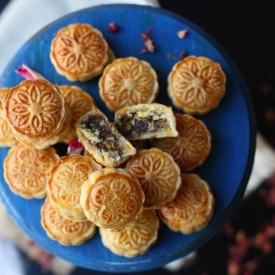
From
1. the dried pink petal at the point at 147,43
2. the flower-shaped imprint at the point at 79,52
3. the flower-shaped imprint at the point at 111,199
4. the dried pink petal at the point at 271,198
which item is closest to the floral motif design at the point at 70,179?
the flower-shaped imprint at the point at 111,199

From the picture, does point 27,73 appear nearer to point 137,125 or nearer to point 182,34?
point 137,125

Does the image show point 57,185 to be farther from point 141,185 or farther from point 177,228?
point 177,228

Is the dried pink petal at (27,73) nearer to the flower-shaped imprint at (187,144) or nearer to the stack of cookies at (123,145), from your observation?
the stack of cookies at (123,145)

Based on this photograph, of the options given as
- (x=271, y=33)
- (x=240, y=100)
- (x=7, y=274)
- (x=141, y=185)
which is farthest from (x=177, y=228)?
(x=271, y=33)

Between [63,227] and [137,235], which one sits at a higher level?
[63,227]

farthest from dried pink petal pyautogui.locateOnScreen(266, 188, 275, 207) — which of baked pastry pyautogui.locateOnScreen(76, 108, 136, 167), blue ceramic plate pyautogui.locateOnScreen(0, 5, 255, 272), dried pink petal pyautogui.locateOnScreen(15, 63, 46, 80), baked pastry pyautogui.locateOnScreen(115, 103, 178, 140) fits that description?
Answer: dried pink petal pyautogui.locateOnScreen(15, 63, 46, 80)

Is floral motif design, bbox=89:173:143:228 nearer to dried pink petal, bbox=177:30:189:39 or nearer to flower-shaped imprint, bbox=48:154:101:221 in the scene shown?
flower-shaped imprint, bbox=48:154:101:221

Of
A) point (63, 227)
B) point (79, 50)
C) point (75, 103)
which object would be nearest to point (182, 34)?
point (79, 50)
